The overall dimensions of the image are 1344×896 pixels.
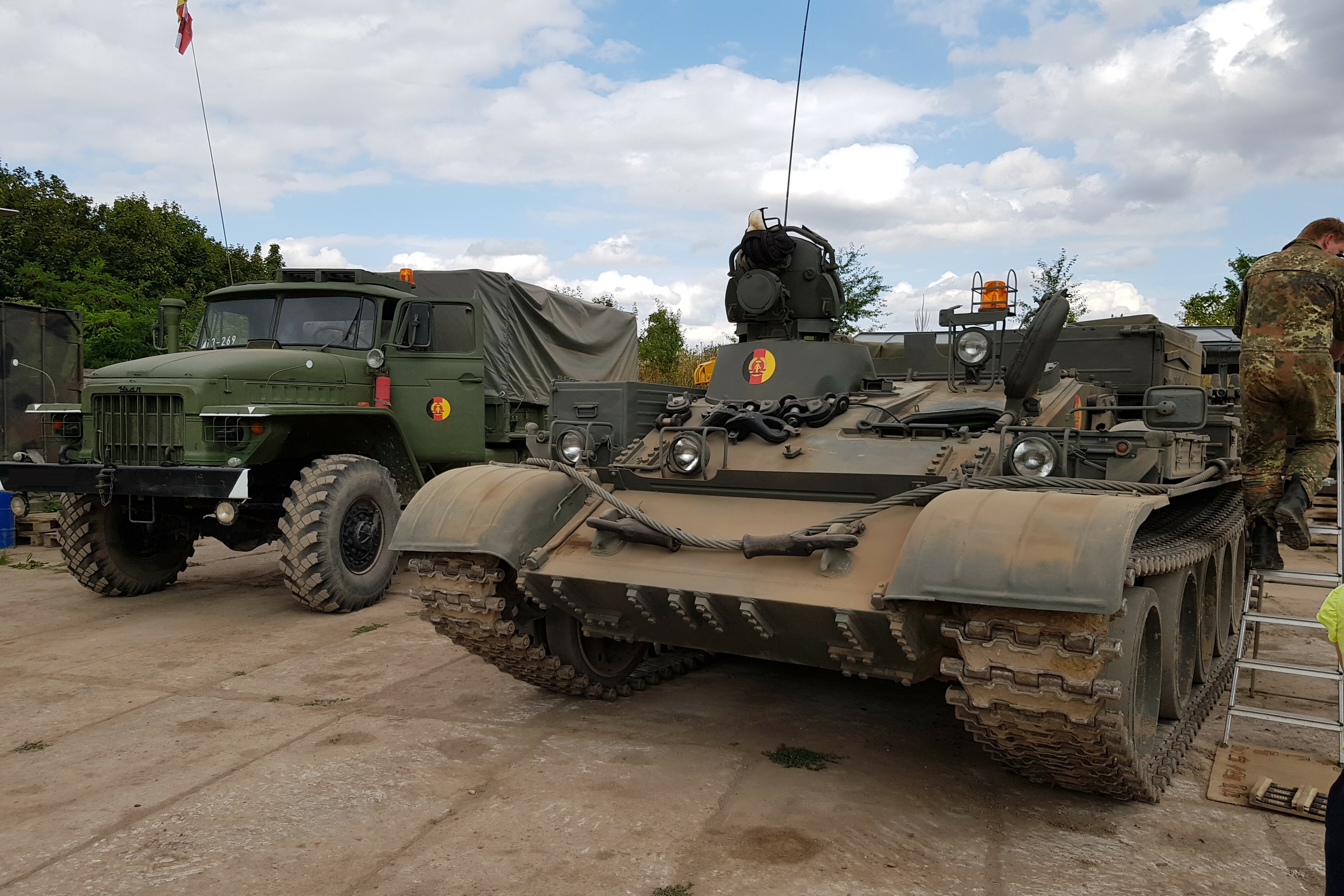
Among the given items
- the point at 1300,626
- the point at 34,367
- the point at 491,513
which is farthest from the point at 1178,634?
the point at 34,367

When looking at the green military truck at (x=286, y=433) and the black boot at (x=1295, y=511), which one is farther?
the green military truck at (x=286, y=433)

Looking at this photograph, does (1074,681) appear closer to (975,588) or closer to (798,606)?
(975,588)

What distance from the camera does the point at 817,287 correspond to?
6453 mm

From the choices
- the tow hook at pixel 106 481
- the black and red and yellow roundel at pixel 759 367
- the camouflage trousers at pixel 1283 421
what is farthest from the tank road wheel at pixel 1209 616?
the tow hook at pixel 106 481

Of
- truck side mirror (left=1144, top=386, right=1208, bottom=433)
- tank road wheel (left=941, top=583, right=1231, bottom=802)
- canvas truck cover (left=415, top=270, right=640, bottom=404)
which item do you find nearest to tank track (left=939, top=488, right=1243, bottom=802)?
tank road wheel (left=941, top=583, right=1231, bottom=802)

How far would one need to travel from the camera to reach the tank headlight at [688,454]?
5.12 m

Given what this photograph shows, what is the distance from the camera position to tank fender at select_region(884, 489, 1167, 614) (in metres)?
3.30

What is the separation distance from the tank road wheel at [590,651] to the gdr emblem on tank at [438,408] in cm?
415

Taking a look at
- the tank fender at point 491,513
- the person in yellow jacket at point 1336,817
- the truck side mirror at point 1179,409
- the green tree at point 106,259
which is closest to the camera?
the person in yellow jacket at point 1336,817

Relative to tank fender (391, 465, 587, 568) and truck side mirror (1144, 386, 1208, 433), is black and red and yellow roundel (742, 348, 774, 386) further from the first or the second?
truck side mirror (1144, 386, 1208, 433)

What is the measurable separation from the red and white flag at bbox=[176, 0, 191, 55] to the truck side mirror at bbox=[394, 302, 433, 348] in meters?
5.49

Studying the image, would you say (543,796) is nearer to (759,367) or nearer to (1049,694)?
(1049,694)

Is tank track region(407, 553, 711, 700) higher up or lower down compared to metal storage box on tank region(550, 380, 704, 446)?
lower down

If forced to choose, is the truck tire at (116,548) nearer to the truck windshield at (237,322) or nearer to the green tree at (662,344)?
the truck windshield at (237,322)
